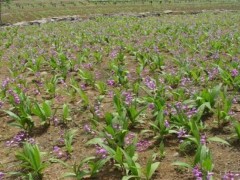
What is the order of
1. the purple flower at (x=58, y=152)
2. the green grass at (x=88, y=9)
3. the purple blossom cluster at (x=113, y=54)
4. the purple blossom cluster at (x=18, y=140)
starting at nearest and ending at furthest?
the purple flower at (x=58, y=152) → the purple blossom cluster at (x=18, y=140) → the purple blossom cluster at (x=113, y=54) → the green grass at (x=88, y=9)

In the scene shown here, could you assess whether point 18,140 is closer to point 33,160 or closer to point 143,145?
point 33,160

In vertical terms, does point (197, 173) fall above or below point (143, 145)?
above

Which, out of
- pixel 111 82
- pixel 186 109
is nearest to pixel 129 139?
pixel 186 109

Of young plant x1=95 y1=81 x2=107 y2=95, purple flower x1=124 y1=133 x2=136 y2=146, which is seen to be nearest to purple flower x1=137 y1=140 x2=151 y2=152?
purple flower x1=124 y1=133 x2=136 y2=146

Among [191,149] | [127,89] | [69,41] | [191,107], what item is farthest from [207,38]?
[191,149]

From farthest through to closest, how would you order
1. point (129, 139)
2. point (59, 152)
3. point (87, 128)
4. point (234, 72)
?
point (234, 72)
point (87, 128)
point (129, 139)
point (59, 152)

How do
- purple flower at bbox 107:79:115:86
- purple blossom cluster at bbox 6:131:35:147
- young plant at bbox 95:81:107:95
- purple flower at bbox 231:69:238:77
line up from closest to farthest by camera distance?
purple blossom cluster at bbox 6:131:35:147 → purple flower at bbox 231:69:238:77 → young plant at bbox 95:81:107:95 → purple flower at bbox 107:79:115:86

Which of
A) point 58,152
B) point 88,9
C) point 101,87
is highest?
point 88,9

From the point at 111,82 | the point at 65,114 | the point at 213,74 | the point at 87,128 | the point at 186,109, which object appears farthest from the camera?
the point at 213,74

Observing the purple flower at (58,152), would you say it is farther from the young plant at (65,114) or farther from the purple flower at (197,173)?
the purple flower at (197,173)

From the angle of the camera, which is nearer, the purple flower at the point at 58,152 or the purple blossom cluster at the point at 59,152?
the purple flower at the point at 58,152

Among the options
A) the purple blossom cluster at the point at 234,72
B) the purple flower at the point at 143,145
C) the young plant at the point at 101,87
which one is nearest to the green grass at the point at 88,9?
the young plant at the point at 101,87

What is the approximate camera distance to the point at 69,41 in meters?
16.7

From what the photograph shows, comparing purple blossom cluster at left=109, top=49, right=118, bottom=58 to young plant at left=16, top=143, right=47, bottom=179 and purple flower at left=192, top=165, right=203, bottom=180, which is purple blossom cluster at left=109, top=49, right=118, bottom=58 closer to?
young plant at left=16, top=143, right=47, bottom=179
